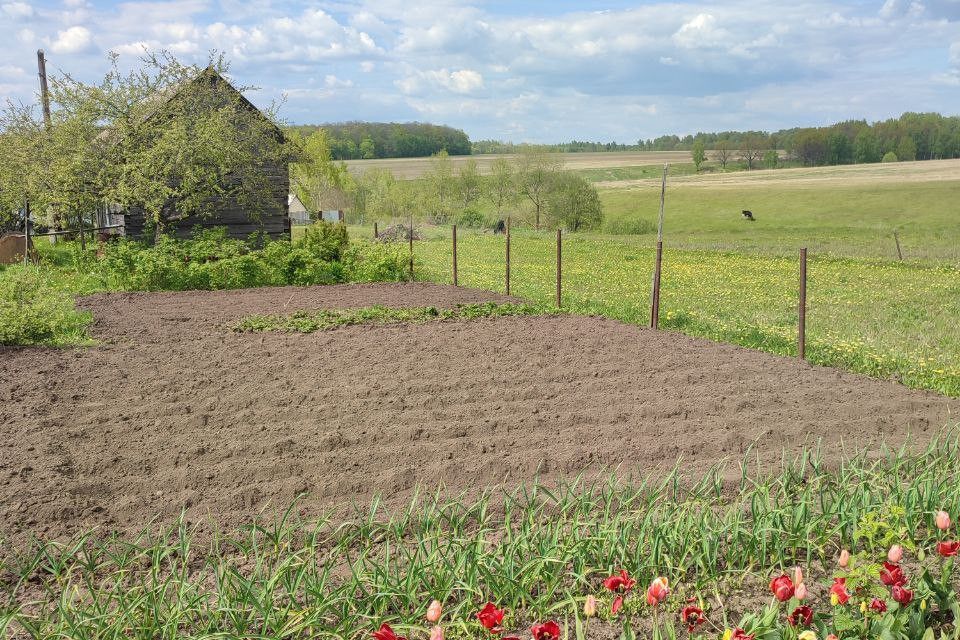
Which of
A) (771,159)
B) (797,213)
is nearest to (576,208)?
(797,213)

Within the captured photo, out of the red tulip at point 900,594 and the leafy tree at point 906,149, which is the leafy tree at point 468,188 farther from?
the red tulip at point 900,594

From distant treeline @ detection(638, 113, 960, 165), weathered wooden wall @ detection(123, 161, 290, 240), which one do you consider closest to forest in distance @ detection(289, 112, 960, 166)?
distant treeline @ detection(638, 113, 960, 165)

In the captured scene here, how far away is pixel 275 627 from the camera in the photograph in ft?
9.86

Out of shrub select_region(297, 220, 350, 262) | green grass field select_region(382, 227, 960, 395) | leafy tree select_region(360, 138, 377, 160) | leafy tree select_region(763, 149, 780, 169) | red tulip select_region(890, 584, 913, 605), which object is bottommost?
green grass field select_region(382, 227, 960, 395)

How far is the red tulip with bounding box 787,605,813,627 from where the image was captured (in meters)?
2.49

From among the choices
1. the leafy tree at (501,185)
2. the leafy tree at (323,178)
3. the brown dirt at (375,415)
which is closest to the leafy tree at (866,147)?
the leafy tree at (501,185)

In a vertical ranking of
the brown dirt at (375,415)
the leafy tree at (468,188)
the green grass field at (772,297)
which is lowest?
the green grass field at (772,297)

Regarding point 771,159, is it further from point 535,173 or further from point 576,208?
point 576,208

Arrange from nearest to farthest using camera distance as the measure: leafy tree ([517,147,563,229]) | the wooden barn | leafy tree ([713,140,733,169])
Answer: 1. the wooden barn
2. leafy tree ([517,147,563,229])
3. leafy tree ([713,140,733,169])

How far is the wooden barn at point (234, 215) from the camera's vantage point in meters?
21.0

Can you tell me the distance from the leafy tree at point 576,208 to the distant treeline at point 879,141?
141ft

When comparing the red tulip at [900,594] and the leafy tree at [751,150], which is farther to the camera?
the leafy tree at [751,150]

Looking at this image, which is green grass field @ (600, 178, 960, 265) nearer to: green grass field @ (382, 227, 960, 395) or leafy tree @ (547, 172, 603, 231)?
leafy tree @ (547, 172, 603, 231)

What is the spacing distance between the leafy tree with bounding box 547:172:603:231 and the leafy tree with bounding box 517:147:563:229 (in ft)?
8.60
